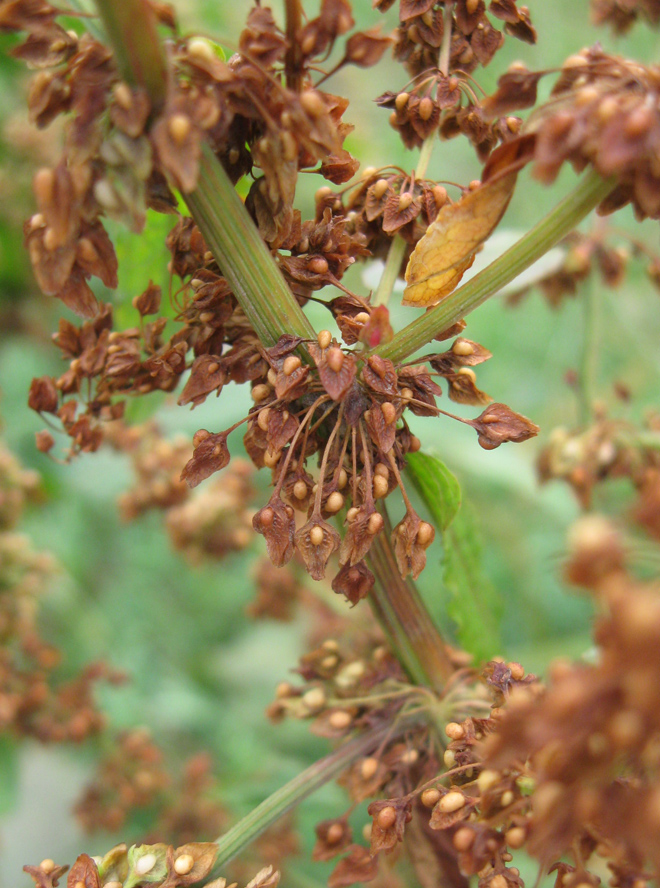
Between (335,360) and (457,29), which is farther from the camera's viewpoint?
(457,29)

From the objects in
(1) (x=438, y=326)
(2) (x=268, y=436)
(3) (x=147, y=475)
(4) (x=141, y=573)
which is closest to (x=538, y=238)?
(1) (x=438, y=326)

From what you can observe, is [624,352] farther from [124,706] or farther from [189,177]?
[189,177]

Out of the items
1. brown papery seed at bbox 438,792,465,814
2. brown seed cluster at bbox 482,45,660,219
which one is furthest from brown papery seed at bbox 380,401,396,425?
brown papery seed at bbox 438,792,465,814

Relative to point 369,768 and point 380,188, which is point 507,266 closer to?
point 380,188

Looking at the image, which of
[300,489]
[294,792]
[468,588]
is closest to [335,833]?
[294,792]

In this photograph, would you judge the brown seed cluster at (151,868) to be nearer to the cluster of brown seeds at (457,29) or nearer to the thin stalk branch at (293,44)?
the thin stalk branch at (293,44)

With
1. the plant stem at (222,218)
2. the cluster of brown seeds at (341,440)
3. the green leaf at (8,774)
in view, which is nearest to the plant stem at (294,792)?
the cluster of brown seeds at (341,440)
